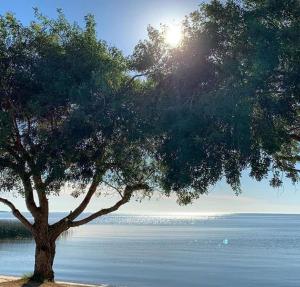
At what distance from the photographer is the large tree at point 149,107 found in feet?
53.6

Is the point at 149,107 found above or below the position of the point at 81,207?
above

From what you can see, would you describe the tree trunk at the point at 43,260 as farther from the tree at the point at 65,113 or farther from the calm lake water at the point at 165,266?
the calm lake water at the point at 165,266

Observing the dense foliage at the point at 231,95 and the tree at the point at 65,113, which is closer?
the dense foliage at the point at 231,95

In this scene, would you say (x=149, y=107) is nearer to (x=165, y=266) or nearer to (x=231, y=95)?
(x=231, y=95)

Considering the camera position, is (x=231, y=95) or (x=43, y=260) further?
(x=43, y=260)

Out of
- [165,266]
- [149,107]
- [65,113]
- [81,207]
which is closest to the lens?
[149,107]

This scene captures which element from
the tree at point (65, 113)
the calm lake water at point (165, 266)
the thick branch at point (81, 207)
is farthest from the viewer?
the calm lake water at point (165, 266)

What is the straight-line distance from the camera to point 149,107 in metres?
18.3

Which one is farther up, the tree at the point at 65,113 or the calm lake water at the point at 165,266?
the tree at the point at 65,113

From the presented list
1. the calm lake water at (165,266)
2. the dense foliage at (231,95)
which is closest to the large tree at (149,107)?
the dense foliage at (231,95)

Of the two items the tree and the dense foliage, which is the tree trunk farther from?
the dense foliage

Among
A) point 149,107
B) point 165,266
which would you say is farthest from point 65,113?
point 165,266

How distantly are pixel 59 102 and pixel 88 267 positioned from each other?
125 ft

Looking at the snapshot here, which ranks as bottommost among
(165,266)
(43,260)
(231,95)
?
(165,266)
